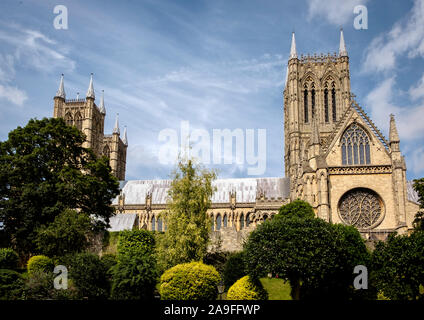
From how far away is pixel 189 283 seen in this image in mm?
27062

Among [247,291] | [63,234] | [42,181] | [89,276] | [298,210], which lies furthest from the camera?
[298,210]

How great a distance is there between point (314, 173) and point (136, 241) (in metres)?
20.7

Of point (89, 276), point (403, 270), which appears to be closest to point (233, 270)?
point (89, 276)

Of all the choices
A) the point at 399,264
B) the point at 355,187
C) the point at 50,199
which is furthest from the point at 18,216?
the point at 355,187

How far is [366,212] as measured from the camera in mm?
47031

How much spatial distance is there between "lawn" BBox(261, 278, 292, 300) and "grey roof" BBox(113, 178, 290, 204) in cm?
3263

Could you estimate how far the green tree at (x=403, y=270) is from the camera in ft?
93.6

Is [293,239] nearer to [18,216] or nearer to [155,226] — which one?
[18,216]

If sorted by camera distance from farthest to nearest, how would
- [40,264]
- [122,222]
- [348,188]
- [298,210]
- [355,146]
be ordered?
[122,222] < [355,146] < [348,188] < [298,210] < [40,264]

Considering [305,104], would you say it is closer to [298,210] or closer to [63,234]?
[298,210]

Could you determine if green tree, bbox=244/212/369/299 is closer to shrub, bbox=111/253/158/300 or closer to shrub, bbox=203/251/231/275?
shrub, bbox=111/253/158/300

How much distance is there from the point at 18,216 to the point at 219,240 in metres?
17.4

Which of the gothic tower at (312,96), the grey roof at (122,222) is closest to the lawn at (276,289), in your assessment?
the grey roof at (122,222)

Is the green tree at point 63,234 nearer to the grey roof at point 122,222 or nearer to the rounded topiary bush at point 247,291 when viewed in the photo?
the grey roof at point 122,222
